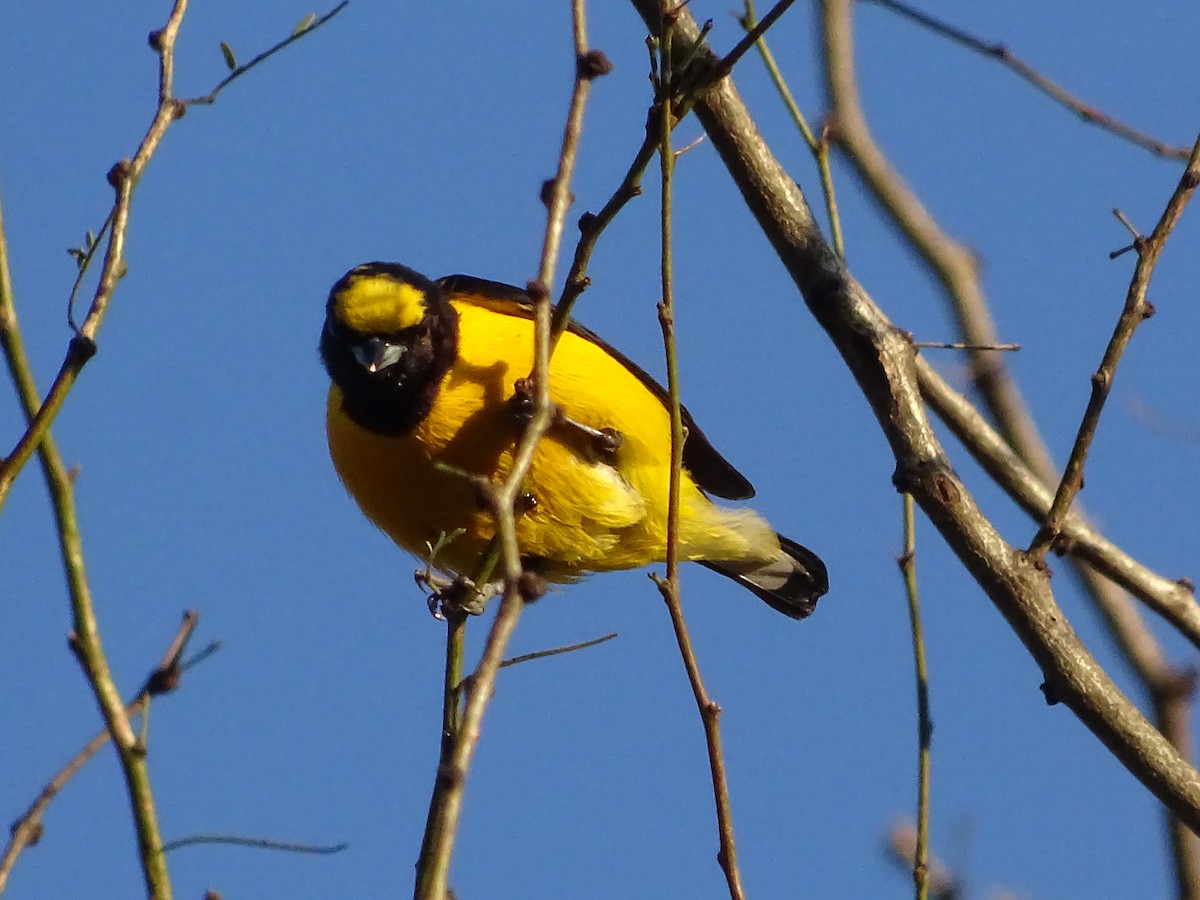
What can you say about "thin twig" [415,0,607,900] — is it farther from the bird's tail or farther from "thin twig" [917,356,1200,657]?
the bird's tail

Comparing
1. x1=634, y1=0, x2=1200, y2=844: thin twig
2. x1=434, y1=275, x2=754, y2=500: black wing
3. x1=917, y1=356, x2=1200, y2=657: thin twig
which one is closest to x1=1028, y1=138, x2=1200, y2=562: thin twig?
x1=634, y1=0, x2=1200, y2=844: thin twig

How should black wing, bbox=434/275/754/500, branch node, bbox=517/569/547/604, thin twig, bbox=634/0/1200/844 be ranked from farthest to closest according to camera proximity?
black wing, bbox=434/275/754/500, thin twig, bbox=634/0/1200/844, branch node, bbox=517/569/547/604

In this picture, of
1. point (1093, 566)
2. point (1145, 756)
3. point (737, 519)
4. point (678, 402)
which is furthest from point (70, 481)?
point (737, 519)

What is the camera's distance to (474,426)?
4.30 m

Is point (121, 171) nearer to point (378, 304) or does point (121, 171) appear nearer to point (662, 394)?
point (378, 304)

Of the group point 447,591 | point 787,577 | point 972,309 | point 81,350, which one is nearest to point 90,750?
point 81,350

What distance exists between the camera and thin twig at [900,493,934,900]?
3105 mm

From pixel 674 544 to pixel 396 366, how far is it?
1619 mm

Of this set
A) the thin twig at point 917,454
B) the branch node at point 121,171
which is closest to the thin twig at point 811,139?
the thin twig at point 917,454

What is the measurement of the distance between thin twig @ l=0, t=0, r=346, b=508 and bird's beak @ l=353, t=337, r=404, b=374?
170cm

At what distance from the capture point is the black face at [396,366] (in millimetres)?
4410

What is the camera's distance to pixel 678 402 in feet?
9.59

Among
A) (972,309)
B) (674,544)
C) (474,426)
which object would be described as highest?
(972,309)

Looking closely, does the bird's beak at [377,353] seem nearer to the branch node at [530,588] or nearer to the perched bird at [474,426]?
the perched bird at [474,426]
